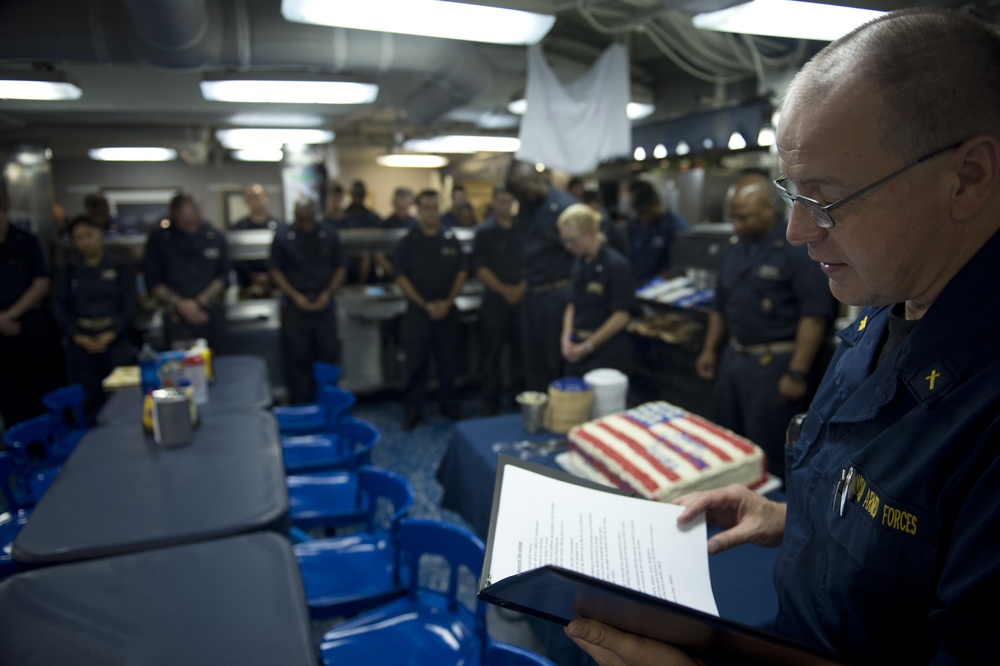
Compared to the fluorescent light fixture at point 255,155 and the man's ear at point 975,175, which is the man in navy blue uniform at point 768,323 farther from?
the fluorescent light fixture at point 255,155

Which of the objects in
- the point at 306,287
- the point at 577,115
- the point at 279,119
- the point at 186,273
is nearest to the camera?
the point at 577,115

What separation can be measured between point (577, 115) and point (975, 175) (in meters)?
3.16

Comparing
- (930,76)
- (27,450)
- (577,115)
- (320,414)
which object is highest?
(577,115)

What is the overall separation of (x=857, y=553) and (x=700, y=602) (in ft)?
0.99

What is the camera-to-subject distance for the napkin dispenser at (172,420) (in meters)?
2.20

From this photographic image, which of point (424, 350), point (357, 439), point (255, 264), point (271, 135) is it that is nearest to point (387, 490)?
point (357, 439)

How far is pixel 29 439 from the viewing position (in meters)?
2.74

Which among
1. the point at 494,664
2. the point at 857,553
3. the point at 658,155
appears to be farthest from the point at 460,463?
the point at 658,155

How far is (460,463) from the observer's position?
2562 mm

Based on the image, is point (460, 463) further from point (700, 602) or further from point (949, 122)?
point (949, 122)

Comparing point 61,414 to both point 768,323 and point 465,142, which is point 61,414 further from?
point 465,142

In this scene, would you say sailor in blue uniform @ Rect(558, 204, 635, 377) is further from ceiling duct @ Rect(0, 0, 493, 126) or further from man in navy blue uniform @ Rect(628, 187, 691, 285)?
man in navy blue uniform @ Rect(628, 187, 691, 285)

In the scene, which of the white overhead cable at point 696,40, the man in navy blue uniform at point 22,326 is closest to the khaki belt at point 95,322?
the man in navy blue uniform at point 22,326

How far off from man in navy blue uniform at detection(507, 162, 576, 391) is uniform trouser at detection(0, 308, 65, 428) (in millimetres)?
3609
